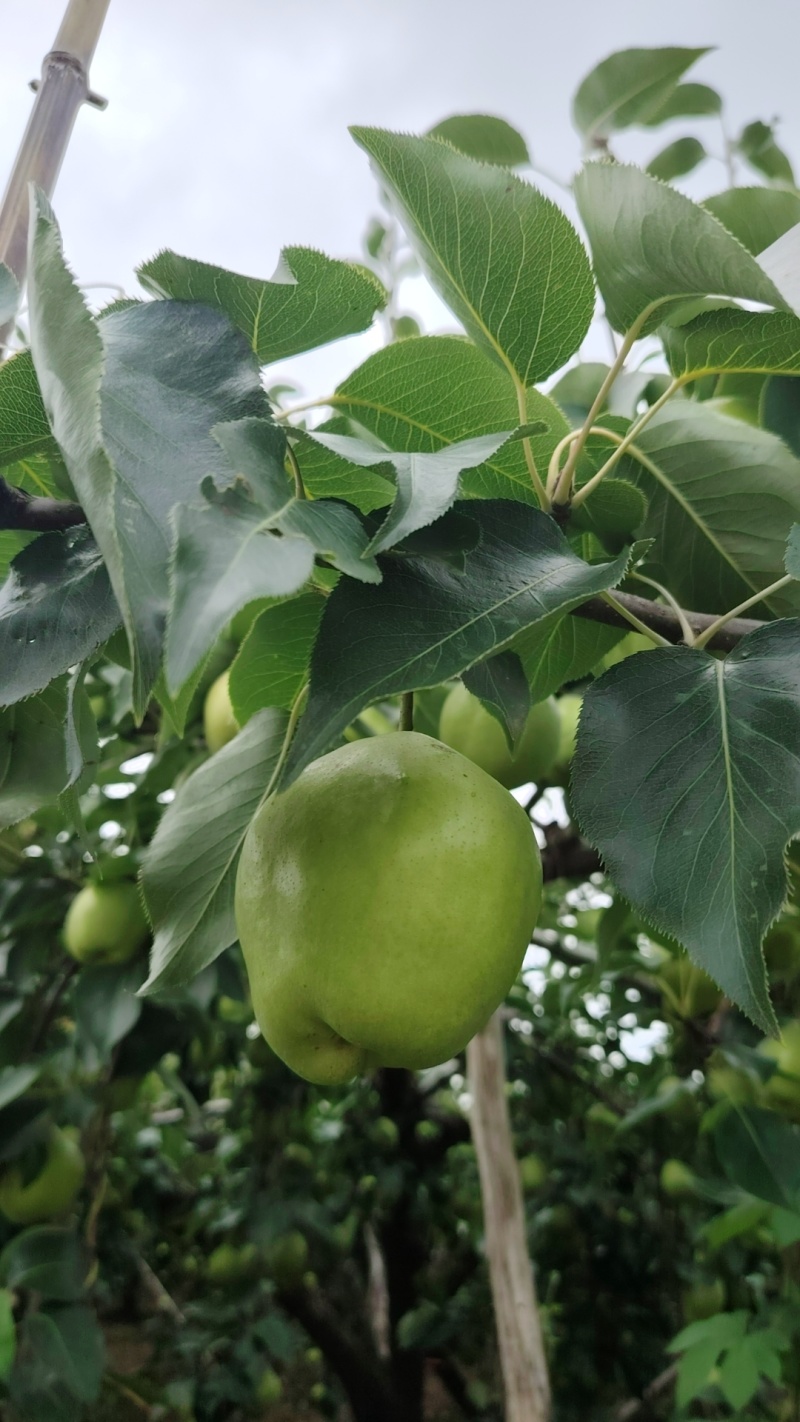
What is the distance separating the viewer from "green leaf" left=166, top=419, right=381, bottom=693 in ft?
0.68

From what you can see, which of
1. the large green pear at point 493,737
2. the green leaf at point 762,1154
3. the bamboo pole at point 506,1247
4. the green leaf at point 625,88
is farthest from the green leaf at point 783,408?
the green leaf at point 762,1154

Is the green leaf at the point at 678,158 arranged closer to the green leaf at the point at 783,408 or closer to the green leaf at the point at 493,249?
the green leaf at the point at 783,408

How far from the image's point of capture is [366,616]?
0.31 meters

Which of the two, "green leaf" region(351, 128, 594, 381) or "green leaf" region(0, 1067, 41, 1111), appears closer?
"green leaf" region(351, 128, 594, 381)

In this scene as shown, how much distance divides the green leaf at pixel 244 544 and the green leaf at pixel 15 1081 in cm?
97

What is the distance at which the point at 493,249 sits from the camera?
15.6 inches

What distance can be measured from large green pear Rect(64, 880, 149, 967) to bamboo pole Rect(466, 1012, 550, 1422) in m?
0.36

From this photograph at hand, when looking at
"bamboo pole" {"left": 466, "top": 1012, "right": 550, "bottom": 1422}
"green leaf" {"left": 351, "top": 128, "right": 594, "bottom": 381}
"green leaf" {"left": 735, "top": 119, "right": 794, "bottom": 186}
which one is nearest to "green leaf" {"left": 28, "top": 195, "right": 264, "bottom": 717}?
"green leaf" {"left": 351, "top": 128, "right": 594, "bottom": 381}

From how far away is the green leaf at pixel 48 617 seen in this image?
1.14 feet

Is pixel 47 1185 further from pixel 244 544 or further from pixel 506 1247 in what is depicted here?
pixel 244 544

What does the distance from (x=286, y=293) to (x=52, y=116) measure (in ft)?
0.66

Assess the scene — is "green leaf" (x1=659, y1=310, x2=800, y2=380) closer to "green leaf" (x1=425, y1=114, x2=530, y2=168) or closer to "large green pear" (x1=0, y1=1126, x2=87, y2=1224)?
"green leaf" (x1=425, y1=114, x2=530, y2=168)

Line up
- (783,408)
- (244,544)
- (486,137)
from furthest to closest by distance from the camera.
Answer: (486,137) → (783,408) → (244,544)

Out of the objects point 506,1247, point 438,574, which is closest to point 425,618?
point 438,574
